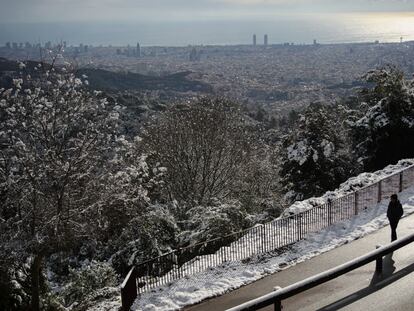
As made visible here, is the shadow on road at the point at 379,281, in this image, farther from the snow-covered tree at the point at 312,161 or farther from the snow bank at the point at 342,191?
the snow-covered tree at the point at 312,161

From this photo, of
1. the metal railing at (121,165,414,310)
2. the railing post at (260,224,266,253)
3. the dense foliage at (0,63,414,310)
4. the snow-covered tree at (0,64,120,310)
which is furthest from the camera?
the railing post at (260,224,266,253)

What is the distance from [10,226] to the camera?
1318 centimetres

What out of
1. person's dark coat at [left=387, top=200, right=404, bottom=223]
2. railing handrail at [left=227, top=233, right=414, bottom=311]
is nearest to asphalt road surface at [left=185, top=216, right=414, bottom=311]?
railing handrail at [left=227, top=233, right=414, bottom=311]

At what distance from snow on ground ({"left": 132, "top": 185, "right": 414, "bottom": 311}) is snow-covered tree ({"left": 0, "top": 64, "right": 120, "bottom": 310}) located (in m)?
3.21

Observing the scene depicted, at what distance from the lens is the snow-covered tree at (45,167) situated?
12984 millimetres

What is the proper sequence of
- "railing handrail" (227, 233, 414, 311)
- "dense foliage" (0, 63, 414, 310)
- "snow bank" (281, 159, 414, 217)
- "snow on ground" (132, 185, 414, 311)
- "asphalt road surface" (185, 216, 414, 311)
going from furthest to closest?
1. "snow bank" (281, 159, 414, 217)
2. "dense foliage" (0, 63, 414, 310)
3. "snow on ground" (132, 185, 414, 311)
4. "asphalt road surface" (185, 216, 414, 311)
5. "railing handrail" (227, 233, 414, 311)

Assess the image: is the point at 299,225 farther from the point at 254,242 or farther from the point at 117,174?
the point at 117,174

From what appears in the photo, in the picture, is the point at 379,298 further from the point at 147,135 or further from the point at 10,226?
the point at 147,135

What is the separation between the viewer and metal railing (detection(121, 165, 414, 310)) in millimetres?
12680

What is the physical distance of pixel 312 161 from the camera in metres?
32.2

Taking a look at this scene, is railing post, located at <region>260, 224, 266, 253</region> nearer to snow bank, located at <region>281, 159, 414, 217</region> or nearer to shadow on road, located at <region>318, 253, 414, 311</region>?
snow bank, located at <region>281, 159, 414, 217</region>

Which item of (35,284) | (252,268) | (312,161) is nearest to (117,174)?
(35,284)

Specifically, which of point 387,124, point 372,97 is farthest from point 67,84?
point 372,97

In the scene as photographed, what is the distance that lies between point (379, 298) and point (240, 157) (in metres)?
20.3
